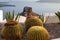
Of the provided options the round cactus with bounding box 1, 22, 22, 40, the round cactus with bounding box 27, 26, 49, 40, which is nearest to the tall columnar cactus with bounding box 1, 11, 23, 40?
the round cactus with bounding box 1, 22, 22, 40

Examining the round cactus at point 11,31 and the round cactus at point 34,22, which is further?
the round cactus at point 34,22

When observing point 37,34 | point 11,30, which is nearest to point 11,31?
point 11,30

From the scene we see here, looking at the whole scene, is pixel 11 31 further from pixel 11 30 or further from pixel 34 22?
pixel 34 22

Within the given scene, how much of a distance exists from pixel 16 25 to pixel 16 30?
36 mm

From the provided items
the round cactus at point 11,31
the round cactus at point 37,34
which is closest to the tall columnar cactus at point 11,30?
the round cactus at point 11,31

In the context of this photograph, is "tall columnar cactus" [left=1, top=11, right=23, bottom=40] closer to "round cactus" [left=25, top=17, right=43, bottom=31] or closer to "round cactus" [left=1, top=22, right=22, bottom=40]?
"round cactus" [left=1, top=22, right=22, bottom=40]

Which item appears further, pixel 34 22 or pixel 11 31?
pixel 34 22

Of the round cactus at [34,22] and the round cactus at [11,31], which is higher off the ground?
the round cactus at [34,22]

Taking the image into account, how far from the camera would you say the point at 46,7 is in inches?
171

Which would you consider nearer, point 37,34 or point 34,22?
point 37,34

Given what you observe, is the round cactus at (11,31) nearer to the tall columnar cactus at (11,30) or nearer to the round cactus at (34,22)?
the tall columnar cactus at (11,30)

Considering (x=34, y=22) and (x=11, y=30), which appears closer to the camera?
(x=11, y=30)

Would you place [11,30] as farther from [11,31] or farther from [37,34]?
[37,34]

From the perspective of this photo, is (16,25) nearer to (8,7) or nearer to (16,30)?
(16,30)
